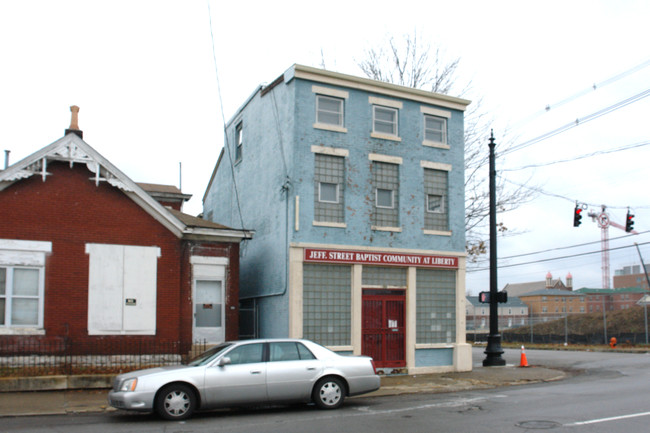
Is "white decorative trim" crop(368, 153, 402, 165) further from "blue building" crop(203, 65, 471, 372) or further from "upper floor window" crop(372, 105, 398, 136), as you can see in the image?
"upper floor window" crop(372, 105, 398, 136)

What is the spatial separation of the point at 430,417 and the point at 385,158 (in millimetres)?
10631

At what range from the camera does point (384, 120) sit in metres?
21.2

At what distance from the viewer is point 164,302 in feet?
60.8

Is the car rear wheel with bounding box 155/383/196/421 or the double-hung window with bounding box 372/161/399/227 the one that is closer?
the car rear wheel with bounding box 155/383/196/421

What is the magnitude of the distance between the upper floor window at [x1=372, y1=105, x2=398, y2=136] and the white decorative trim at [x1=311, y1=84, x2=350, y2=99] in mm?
1117

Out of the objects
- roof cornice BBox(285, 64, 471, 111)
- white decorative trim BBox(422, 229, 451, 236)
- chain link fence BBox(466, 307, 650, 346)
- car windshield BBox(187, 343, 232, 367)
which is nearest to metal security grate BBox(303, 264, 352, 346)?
white decorative trim BBox(422, 229, 451, 236)

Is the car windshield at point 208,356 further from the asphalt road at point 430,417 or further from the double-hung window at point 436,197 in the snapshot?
the double-hung window at point 436,197

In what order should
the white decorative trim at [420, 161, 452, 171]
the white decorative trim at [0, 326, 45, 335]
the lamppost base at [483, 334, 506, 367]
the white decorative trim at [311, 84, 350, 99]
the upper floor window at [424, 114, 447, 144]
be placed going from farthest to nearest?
the lamppost base at [483, 334, 506, 367], the upper floor window at [424, 114, 447, 144], the white decorative trim at [420, 161, 452, 171], the white decorative trim at [311, 84, 350, 99], the white decorative trim at [0, 326, 45, 335]

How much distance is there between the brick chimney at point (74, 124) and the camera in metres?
18.0

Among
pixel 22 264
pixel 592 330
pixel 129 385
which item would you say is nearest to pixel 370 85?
pixel 22 264

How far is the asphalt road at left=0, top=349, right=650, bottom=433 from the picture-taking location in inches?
410

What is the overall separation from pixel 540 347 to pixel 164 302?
92.1ft

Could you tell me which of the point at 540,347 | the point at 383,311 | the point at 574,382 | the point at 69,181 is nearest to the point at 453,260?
the point at 383,311

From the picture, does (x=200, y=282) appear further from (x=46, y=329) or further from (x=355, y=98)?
(x=355, y=98)
